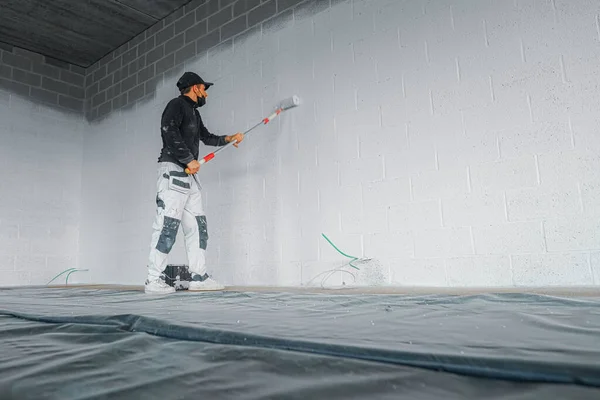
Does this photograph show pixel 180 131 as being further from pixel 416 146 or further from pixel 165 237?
pixel 416 146

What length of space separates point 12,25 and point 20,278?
8.64ft

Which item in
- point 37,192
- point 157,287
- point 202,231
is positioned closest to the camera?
point 157,287

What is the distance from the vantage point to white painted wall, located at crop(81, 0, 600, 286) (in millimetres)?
2299

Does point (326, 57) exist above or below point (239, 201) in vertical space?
above

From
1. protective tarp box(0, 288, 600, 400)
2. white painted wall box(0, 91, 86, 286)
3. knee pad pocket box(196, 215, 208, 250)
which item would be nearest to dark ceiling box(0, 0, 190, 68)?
white painted wall box(0, 91, 86, 286)

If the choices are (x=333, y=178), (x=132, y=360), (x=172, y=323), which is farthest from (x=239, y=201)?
(x=132, y=360)

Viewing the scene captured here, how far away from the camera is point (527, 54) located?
2449 mm

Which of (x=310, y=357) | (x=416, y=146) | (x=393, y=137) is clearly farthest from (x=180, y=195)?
(x=310, y=357)

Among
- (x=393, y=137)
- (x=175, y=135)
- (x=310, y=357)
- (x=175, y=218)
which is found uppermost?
(x=175, y=135)

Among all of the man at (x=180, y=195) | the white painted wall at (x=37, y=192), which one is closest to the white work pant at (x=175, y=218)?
the man at (x=180, y=195)

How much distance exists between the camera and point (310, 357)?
26.9 inches

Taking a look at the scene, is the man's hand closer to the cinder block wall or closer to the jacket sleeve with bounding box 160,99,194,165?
the jacket sleeve with bounding box 160,99,194,165

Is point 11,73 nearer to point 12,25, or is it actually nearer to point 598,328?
point 12,25

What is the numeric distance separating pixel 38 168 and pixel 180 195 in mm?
3015
